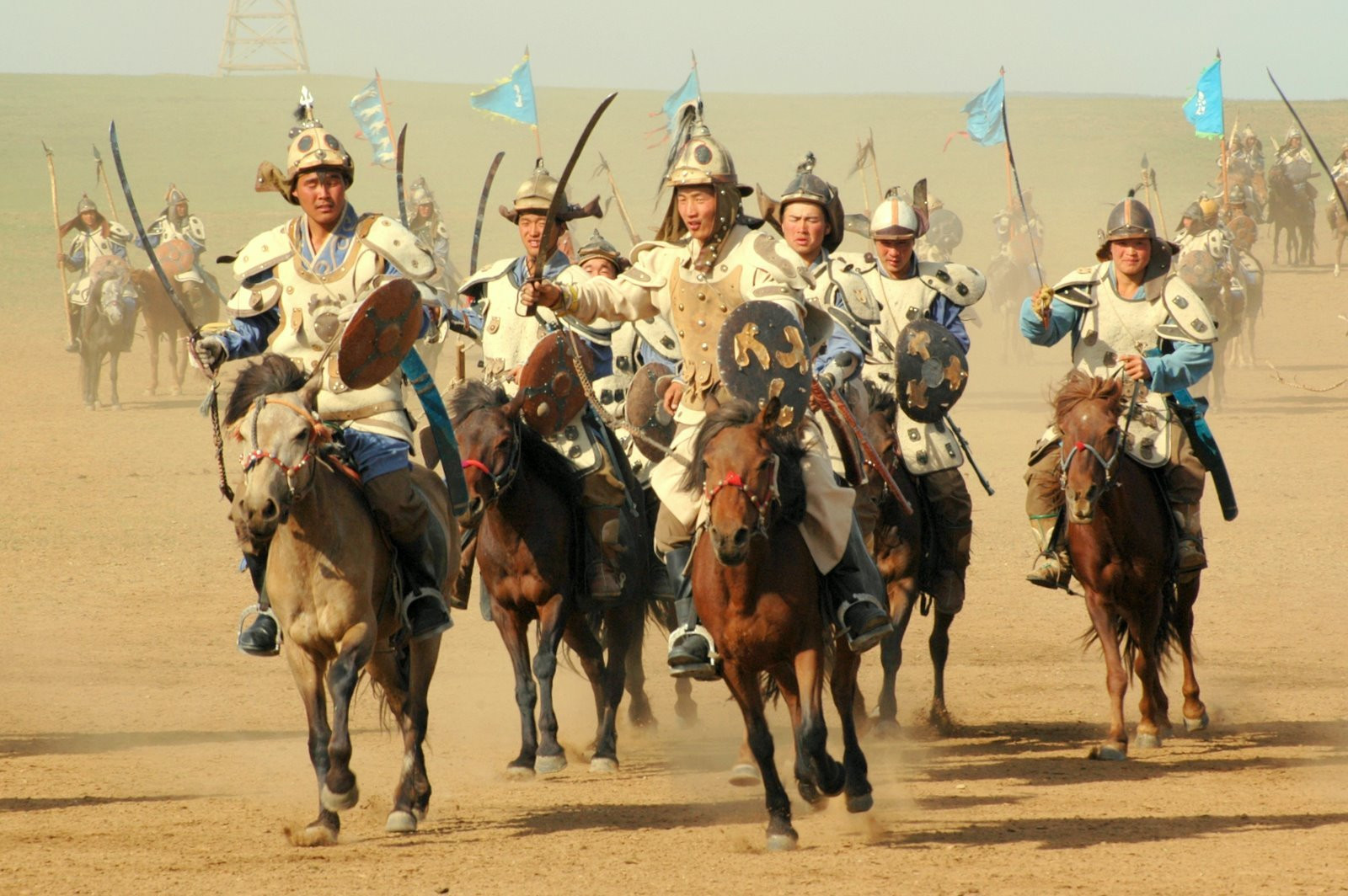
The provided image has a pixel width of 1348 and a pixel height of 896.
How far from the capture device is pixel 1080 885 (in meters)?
5.91

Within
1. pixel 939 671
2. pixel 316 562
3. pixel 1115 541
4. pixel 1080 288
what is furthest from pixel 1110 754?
pixel 316 562

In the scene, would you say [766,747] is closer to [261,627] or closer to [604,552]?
[261,627]

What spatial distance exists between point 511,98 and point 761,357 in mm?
11768

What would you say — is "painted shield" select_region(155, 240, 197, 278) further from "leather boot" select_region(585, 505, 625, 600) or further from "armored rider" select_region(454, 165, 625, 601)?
"leather boot" select_region(585, 505, 625, 600)

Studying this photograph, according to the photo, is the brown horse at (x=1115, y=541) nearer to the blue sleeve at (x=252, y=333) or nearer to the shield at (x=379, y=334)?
the shield at (x=379, y=334)

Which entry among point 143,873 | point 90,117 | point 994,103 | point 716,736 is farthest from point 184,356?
point 90,117

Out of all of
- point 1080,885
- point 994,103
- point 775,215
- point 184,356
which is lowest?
point 1080,885

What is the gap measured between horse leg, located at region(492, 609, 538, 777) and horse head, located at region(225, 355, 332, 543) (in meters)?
1.99

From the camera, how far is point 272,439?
20.6 ft

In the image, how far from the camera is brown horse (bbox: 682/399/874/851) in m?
6.32

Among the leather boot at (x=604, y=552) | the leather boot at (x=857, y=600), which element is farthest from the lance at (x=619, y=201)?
the leather boot at (x=857, y=600)

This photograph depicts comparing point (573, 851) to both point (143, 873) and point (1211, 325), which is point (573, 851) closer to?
point (143, 873)

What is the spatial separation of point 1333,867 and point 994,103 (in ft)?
70.1

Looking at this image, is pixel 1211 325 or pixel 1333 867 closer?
pixel 1333 867
